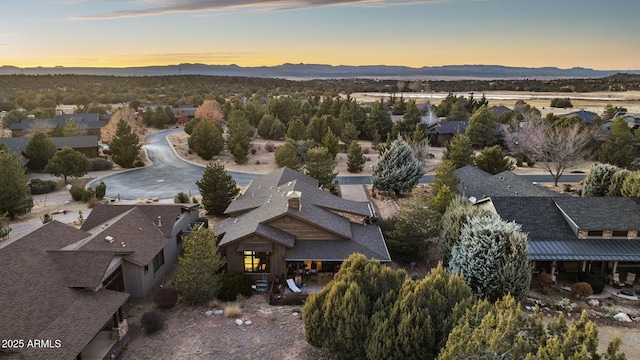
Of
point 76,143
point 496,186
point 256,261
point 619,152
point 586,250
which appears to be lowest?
point 256,261

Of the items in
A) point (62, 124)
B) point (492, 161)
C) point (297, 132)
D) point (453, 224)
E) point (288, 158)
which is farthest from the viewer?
point (62, 124)

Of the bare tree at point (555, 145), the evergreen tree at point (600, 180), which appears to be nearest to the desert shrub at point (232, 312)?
the evergreen tree at point (600, 180)

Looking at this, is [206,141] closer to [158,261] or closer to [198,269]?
[158,261]

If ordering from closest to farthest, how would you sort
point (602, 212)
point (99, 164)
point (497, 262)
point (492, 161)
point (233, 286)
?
1. point (497, 262)
2. point (233, 286)
3. point (602, 212)
4. point (492, 161)
5. point (99, 164)

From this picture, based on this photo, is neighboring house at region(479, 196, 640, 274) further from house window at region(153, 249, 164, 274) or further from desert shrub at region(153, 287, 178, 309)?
house window at region(153, 249, 164, 274)

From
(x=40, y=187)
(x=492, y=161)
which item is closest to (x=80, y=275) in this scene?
(x=40, y=187)

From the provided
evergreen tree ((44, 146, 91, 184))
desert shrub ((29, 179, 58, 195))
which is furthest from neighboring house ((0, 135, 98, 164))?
desert shrub ((29, 179, 58, 195))

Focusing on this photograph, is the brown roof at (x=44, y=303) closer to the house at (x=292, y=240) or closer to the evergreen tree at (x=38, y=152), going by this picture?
the house at (x=292, y=240)
